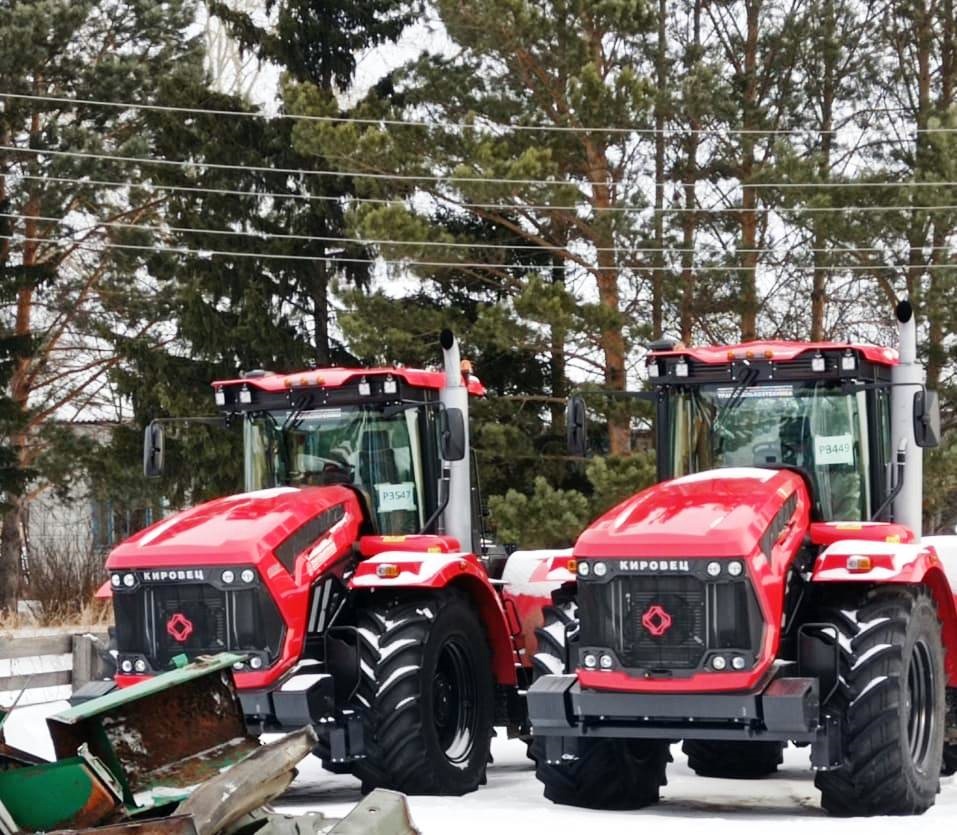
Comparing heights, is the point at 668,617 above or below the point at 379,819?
above

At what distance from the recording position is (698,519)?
959cm

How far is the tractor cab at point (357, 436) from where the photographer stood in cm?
1186

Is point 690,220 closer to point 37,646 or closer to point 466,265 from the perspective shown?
point 466,265

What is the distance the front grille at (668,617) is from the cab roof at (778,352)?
1.96 m

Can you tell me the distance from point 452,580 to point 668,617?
219cm

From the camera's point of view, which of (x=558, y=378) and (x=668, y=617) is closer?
(x=668, y=617)

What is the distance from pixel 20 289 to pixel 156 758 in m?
25.2

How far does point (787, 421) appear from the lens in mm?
10766

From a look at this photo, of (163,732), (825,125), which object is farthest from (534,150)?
(163,732)

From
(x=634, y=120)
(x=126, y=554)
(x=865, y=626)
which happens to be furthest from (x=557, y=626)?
(x=634, y=120)

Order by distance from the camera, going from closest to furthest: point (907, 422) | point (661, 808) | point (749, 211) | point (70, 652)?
point (661, 808), point (907, 422), point (70, 652), point (749, 211)

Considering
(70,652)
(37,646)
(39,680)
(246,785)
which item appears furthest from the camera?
(70,652)

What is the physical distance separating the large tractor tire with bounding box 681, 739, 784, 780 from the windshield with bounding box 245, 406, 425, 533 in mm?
2481

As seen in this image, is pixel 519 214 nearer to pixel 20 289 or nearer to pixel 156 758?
pixel 20 289
